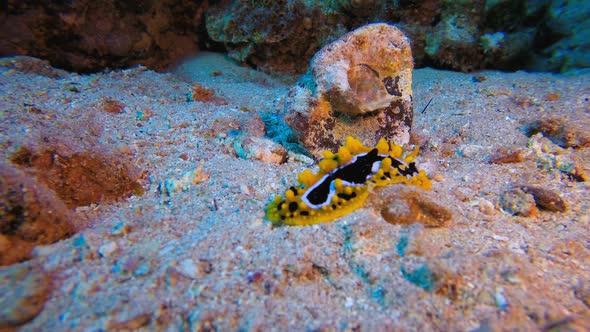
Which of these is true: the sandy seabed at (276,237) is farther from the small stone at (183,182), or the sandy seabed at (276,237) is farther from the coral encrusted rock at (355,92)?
the coral encrusted rock at (355,92)

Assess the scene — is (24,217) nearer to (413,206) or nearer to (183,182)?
(183,182)

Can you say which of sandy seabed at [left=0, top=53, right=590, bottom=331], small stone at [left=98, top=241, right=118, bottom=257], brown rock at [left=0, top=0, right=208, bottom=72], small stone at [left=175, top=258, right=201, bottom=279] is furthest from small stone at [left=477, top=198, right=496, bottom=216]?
brown rock at [left=0, top=0, right=208, bottom=72]

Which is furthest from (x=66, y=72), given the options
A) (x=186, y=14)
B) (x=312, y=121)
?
(x=312, y=121)

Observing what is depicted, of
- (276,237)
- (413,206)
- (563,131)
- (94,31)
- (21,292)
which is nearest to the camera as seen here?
(21,292)

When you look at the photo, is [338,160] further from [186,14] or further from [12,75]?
[186,14]

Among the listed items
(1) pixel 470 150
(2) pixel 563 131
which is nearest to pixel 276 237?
(1) pixel 470 150

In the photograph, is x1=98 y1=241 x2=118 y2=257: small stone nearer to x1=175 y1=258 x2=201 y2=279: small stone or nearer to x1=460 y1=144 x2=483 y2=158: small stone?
x1=175 y1=258 x2=201 y2=279: small stone
